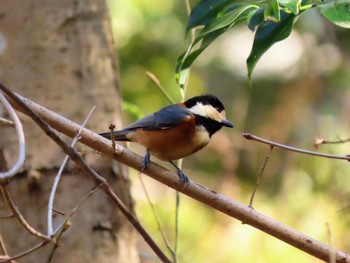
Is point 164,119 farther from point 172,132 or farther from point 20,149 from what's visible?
point 20,149

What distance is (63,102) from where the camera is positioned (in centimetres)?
243

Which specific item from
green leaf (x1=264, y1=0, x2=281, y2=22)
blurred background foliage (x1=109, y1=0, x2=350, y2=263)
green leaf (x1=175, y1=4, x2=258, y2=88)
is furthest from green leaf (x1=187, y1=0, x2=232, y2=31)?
blurred background foliage (x1=109, y1=0, x2=350, y2=263)

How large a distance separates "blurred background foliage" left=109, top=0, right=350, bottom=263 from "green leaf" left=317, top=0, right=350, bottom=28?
2.30 meters

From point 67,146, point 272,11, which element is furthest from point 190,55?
point 67,146

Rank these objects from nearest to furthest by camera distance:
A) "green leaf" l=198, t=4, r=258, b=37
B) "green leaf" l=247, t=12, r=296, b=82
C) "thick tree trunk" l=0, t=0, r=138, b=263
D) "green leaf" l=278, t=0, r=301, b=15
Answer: "green leaf" l=278, t=0, r=301, b=15 < "green leaf" l=198, t=4, r=258, b=37 < "green leaf" l=247, t=12, r=296, b=82 < "thick tree trunk" l=0, t=0, r=138, b=263

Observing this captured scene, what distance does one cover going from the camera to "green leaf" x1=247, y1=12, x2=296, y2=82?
1818mm

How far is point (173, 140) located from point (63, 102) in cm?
36

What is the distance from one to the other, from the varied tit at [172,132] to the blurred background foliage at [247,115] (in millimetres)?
1589

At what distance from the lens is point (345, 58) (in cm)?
482

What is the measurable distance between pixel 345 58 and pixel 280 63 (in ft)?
1.65

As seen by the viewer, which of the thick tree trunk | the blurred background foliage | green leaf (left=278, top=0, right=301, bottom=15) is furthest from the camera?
the blurred background foliage

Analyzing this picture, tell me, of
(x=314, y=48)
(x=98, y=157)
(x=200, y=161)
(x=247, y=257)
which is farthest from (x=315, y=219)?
(x=98, y=157)

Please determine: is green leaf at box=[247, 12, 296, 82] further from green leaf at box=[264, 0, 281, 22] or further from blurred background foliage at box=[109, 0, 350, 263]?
blurred background foliage at box=[109, 0, 350, 263]

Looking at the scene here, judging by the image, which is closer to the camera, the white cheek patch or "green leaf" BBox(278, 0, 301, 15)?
"green leaf" BBox(278, 0, 301, 15)
